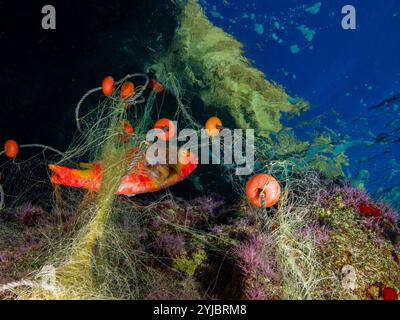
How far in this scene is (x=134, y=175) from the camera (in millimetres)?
4703

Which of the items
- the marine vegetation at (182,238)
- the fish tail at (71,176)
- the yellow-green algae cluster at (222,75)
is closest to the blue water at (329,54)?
the yellow-green algae cluster at (222,75)

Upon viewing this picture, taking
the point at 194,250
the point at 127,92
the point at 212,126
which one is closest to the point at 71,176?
the point at 127,92

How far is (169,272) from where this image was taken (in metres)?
3.76

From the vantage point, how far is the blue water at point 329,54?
22.7ft

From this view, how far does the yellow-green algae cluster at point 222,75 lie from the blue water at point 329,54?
1.19 feet

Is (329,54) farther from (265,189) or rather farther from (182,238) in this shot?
(182,238)

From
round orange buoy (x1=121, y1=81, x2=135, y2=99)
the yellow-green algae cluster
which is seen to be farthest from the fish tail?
the yellow-green algae cluster

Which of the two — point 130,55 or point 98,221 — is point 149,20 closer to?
point 130,55

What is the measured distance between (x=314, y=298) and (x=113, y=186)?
9.06ft

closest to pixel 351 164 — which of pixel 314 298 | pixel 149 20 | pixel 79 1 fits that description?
pixel 149 20

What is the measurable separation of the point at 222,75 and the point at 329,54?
297 centimetres

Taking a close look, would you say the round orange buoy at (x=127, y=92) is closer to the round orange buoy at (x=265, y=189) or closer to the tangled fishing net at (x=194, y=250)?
the tangled fishing net at (x=194, y=250)

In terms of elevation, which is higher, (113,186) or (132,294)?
(113,186)

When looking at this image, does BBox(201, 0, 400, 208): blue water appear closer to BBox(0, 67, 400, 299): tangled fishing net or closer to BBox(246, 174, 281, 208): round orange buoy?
BBox(0, 67, 400, 299): tangled fishing net
